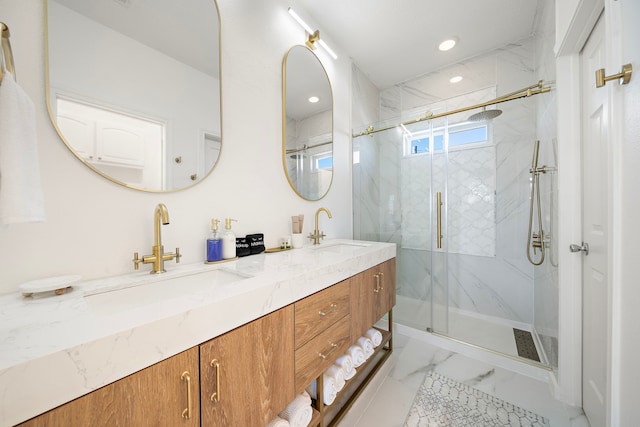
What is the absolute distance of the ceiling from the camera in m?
1.81

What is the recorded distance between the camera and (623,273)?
81 cm

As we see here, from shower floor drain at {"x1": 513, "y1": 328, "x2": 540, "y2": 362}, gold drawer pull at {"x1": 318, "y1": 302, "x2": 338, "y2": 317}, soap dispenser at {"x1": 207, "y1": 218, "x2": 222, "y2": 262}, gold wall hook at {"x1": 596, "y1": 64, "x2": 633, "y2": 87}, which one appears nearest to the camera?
gold wall hook at {"x1": 596, "y1": 64, "x2": 633, "y2": 87}

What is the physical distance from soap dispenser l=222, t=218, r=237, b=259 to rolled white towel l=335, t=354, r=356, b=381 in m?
0.88

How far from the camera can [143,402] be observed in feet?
1.73

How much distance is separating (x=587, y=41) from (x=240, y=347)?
7.30 ft

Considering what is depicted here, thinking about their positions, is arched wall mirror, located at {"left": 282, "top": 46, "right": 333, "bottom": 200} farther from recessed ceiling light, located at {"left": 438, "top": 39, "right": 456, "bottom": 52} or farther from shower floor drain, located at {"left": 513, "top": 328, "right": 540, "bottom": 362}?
shower floor drain, located at {"left": 513, "top": 328, "right": 540, "bottom": 362}

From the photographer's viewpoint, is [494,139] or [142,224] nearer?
[142,224]

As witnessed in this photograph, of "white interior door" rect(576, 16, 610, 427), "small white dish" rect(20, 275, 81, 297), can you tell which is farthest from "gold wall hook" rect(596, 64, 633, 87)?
"small white dish" rect(20, 275, 81, 297)

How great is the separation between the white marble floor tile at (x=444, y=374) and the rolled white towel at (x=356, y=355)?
0.22 metres

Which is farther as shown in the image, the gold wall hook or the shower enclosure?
the shower enclosure

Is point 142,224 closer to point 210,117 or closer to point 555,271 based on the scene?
point 210,117

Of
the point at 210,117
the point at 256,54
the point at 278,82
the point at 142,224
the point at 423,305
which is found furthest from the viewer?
the point at 423,305

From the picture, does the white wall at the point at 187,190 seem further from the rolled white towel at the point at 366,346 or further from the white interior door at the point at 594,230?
the white interior door at the point at 594,230

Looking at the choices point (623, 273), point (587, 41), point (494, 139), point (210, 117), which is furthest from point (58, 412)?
point (494, 139)
